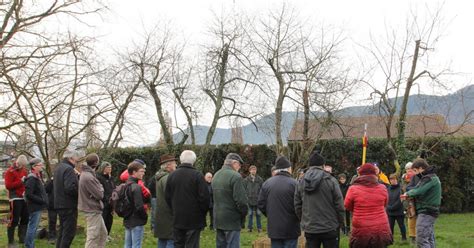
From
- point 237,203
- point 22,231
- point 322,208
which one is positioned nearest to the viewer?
point 322,208

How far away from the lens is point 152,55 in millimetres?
20188

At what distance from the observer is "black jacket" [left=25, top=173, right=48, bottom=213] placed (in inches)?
363

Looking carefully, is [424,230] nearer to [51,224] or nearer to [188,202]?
[188,202]

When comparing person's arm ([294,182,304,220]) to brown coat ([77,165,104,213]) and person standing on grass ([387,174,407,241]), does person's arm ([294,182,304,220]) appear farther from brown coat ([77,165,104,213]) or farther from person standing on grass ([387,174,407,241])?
person standing on grass ([387,174,407,241])

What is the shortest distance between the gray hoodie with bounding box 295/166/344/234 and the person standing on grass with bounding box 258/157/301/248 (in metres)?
0.47

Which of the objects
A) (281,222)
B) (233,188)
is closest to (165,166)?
(233,188)

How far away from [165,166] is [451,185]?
50.4 feet

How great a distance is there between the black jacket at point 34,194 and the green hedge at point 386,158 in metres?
9.80

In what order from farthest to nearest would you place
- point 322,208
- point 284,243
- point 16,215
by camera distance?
point 16,215, point 284,243, point 322,208

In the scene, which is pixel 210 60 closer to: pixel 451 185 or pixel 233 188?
pixel 451 185

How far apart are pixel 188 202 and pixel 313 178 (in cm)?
177

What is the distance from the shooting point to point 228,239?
788 cm

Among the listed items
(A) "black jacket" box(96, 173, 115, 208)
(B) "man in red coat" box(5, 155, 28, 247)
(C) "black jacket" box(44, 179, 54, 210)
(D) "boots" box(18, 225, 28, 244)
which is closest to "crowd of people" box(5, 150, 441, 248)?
(A) "black jacket" box(96, 173, 115, 208)

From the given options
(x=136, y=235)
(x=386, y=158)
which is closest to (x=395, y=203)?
(x=136, y=235)
